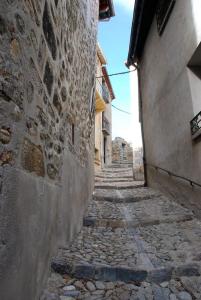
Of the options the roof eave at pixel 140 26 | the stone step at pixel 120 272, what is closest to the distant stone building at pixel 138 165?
the roof eave at pixel 140 26

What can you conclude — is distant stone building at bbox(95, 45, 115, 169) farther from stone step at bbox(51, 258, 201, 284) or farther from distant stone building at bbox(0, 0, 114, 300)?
stone step at bbox(51, 258, 201, 284)

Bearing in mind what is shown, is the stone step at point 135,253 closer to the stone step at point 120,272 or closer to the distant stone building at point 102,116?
the stone step at point 120,272

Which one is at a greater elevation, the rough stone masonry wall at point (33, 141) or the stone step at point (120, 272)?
the rough stone masonry wall at point (33, 141)

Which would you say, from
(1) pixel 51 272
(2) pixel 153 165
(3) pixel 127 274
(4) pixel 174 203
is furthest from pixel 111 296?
(2) pixel 153 165

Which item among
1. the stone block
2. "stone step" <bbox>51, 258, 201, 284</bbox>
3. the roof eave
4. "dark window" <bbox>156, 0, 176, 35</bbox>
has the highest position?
the roof eave

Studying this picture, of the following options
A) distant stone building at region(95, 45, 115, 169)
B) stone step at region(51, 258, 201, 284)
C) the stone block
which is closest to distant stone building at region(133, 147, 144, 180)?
distant stone building at region(95, 45, 115, 169)

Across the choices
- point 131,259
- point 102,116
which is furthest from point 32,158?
point 102,116

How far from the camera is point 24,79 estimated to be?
1.51 m

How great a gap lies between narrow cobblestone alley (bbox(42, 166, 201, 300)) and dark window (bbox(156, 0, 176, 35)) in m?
3.94

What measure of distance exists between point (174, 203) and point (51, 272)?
310 centimetres

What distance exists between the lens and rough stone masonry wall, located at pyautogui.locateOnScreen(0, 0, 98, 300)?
1.29 meters

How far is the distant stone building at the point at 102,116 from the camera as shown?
12255 millimetres

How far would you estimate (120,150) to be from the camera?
18531 mm

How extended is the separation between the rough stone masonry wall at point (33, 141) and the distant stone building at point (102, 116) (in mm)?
8862
